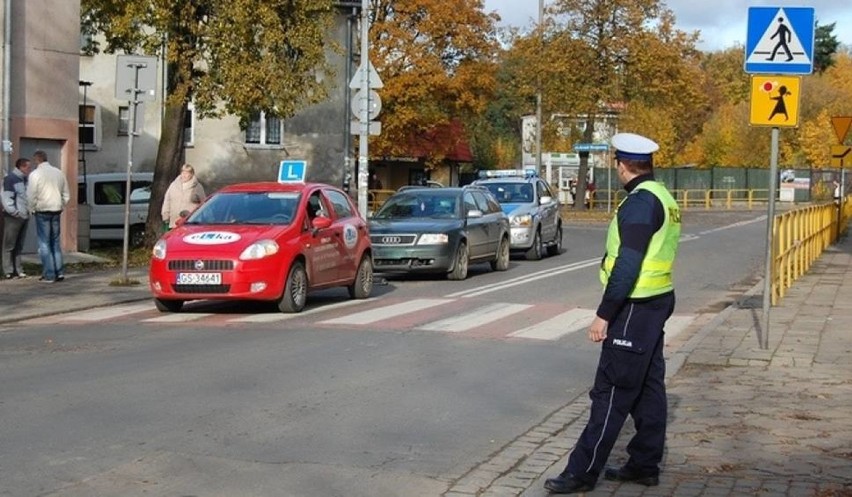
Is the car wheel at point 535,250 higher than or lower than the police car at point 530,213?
lower

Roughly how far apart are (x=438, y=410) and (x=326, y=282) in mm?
7663

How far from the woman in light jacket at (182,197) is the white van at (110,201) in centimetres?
1066

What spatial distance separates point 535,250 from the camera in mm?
27531

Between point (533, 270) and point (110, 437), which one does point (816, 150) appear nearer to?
point (533, 270)

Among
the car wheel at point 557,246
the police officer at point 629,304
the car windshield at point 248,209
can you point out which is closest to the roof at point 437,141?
the car wheel at point 557,246

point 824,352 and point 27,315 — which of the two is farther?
point 27,315

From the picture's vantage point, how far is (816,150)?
82688 millimetres

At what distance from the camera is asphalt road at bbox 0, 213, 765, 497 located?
7211 mm

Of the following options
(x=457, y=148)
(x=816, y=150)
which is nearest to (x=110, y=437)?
(x=457, y=148)

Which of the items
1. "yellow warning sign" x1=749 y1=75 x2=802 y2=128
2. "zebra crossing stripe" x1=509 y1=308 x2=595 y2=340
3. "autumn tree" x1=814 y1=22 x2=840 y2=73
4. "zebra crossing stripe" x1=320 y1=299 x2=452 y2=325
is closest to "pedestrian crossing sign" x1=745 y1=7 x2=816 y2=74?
"yellow warning sign" x1=749 y1=75 x2=802 y2=128

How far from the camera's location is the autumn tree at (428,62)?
54938 mm

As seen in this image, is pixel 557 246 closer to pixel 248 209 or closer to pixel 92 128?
pixel 248 209

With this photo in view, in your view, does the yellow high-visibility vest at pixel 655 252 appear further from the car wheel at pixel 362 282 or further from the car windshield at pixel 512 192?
the car windshield at pixel 512 192

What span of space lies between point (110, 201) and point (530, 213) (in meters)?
10.9
